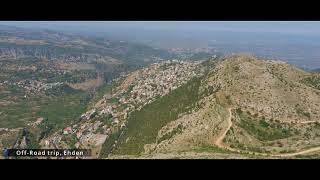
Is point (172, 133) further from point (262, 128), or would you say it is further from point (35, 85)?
point (35, 85)

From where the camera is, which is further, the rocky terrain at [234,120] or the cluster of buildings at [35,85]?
the cluster of buildings at [35,85]

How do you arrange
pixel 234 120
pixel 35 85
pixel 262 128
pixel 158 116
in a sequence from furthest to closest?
1. pixel 35 85
2. pixel 158 116
3. pixel 262 128
4. pixel 234 120

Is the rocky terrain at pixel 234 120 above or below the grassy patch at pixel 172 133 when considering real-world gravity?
above

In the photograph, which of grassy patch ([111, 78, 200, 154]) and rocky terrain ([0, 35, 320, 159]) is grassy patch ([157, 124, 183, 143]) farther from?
grassy patch ([111, 78, 200, 154])

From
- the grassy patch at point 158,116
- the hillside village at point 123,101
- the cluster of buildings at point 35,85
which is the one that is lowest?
the cluster of buildings at point 35,85

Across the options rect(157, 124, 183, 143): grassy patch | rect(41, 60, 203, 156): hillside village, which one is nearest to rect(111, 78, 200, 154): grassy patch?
rect(157, 124, 183, 143): grassy patch

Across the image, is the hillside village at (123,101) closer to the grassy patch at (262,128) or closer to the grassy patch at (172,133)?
the grassy patch at (172,133)

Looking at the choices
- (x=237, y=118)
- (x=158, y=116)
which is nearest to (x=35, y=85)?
(x=158, y=116)

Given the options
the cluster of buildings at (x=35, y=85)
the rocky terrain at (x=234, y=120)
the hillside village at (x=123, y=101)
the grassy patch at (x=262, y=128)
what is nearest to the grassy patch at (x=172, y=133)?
the rocky terrain at (x=234, y=120)

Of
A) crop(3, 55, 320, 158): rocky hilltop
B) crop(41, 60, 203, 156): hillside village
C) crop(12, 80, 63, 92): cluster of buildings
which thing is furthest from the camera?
crop(12, 80, 63, 92): cluster of buildings

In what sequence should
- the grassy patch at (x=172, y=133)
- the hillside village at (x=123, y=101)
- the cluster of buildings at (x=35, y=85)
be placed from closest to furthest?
the grassy patch at (x=172, y=133) < the hillside village at (x=123, y=101) < the cluster of buildings at (x=35, y=85)
